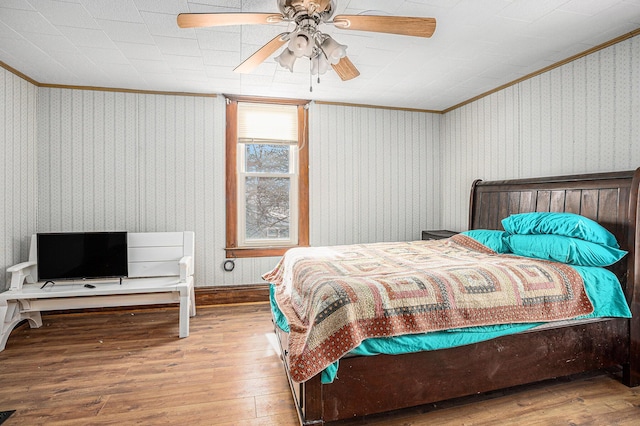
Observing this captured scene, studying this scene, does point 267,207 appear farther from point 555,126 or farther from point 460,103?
point 555,126

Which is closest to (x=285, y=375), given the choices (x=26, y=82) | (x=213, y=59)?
(x=213, y=59)

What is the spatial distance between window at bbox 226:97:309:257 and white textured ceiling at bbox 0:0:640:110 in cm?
32

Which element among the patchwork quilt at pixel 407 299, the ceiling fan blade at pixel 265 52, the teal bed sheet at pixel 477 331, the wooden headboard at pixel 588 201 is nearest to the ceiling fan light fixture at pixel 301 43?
the ceiling fan blade at pixel 265 52

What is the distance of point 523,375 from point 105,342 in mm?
3288

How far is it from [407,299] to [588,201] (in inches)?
74.5

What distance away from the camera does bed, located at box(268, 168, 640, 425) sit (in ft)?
5.83

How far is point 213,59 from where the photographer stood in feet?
10.1

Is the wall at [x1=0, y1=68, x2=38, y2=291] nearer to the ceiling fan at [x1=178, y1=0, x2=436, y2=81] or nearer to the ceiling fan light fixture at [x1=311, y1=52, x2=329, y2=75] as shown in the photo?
the ceiling fan at [x1=178, y1=0, x2=436, y2=81]

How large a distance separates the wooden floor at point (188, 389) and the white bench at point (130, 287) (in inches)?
10.3

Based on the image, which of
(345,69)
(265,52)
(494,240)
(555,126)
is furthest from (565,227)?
(265,52)

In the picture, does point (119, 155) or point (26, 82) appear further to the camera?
point (119, 155)

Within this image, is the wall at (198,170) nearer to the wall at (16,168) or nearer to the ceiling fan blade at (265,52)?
the wall at (16,168)

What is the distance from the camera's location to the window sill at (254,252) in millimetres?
4157

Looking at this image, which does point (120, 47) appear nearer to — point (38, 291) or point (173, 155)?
point (173, 155)
